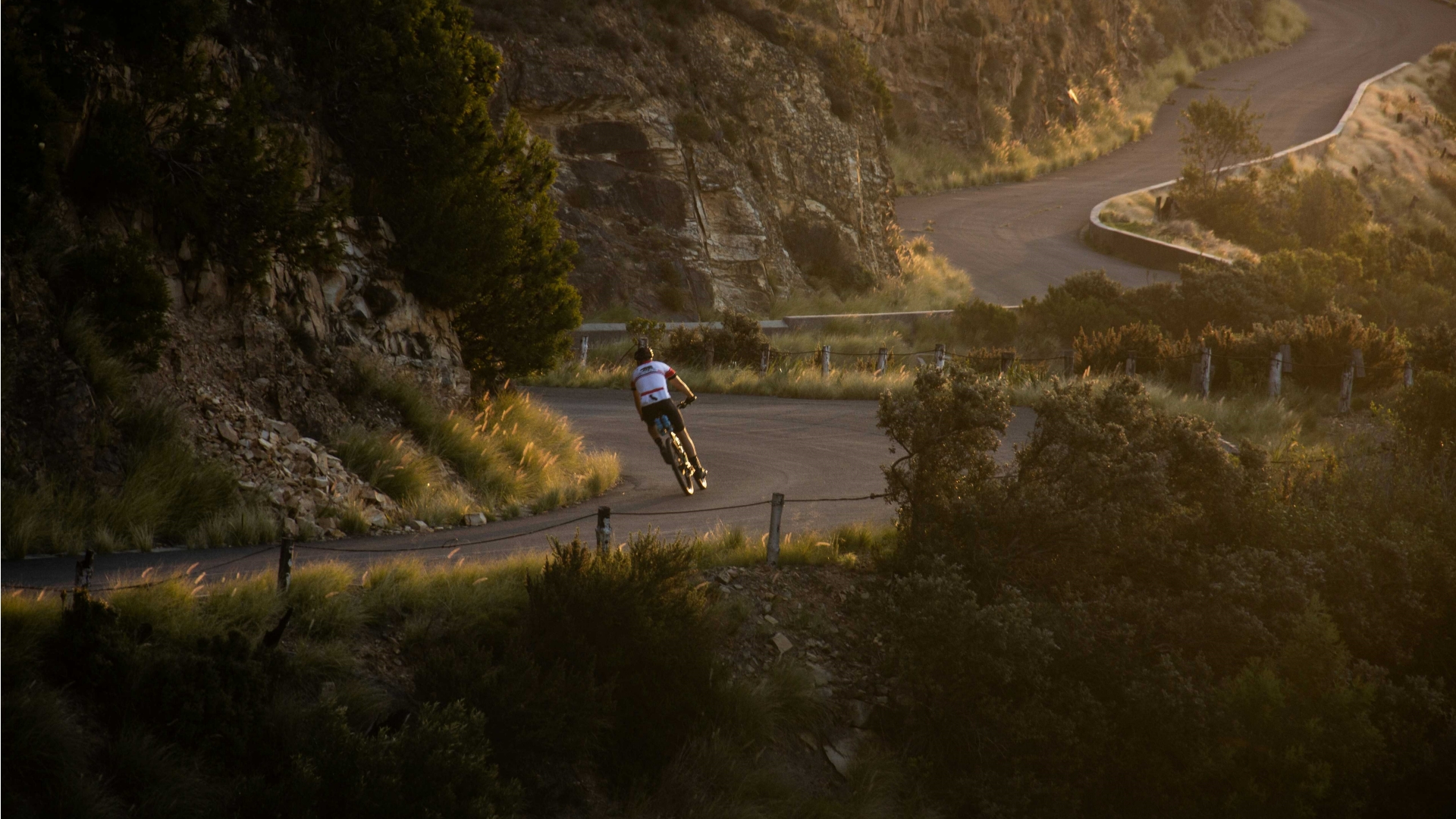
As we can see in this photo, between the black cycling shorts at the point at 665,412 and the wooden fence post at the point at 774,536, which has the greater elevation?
the black cycling shorts at the point at 665,412

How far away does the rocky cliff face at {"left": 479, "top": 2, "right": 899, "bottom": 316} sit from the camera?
106 feet

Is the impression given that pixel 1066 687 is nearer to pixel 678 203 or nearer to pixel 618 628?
pixel 618 628

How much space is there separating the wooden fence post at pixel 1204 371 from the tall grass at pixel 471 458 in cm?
1248

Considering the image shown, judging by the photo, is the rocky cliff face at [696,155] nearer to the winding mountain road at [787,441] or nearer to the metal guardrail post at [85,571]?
the winding mountain road at [787,441]

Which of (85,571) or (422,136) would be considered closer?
(85,571)

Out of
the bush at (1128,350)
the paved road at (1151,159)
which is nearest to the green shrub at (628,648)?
the bush at (1128,350)

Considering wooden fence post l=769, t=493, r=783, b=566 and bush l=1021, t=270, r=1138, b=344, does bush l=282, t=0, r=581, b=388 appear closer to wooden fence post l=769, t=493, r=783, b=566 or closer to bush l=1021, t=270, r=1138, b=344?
wooden fence post l=769, t=493, r=783, b=566

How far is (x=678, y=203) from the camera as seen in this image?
1325 inches

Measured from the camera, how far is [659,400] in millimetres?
14703

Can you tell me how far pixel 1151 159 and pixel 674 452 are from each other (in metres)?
53.7

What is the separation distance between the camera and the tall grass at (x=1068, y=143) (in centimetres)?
5509

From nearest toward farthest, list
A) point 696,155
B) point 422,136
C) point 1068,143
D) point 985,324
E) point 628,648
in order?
point 628,648 → point 422,136 → point 985,324 → point 696,155 → point 1068,143

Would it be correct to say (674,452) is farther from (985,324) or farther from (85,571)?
(985,324)

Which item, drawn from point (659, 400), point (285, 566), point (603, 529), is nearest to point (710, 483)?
point (659, 400)
